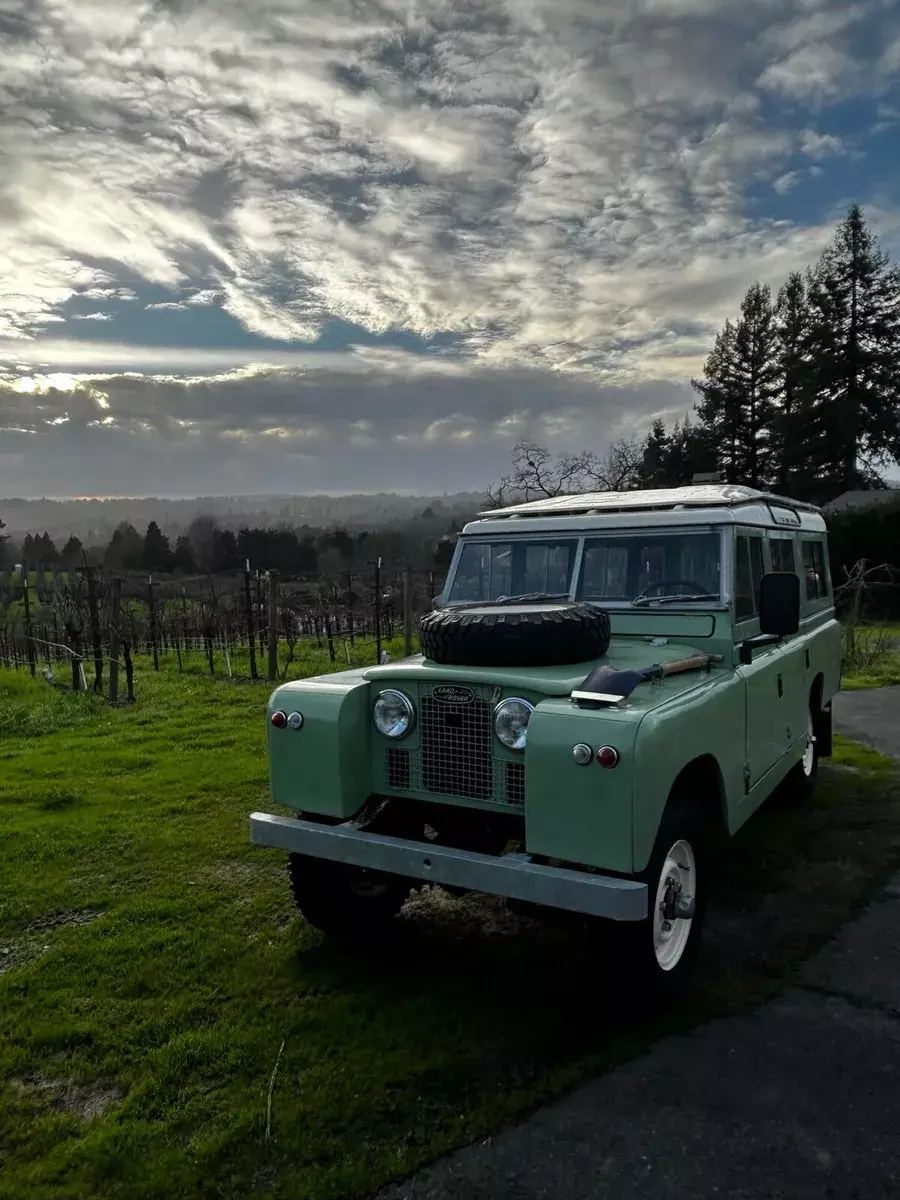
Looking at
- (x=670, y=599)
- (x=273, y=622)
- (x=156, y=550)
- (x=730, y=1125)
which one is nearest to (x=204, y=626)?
(x=273, y=622)

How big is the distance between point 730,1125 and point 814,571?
17.1 feet

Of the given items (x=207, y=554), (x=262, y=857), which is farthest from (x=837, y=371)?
(x=262, y=857)

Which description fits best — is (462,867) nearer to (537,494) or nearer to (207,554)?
(537,494)

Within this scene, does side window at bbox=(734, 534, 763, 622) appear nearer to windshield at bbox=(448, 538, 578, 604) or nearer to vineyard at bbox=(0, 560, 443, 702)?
windshield at bbox=(448, 538, 578, 604)

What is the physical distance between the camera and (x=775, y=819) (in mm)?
6484

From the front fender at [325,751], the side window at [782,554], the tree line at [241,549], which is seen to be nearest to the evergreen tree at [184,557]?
the tree line at [241,549]

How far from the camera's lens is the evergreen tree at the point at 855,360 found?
127ft

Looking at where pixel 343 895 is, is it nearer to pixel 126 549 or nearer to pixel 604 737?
pixel 604 737

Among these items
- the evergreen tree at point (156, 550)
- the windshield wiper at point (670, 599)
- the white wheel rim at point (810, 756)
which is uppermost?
the evergreen tree at point (156, 550)

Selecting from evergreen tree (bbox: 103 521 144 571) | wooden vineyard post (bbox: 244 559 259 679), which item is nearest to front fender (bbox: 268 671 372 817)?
wooden vineyard post (bbox: 244 559 259 679)

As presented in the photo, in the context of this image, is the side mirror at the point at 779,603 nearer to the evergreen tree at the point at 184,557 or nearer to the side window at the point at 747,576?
the side window at the point at 747,576

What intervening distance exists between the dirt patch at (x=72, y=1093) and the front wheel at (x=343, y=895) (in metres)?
1.23

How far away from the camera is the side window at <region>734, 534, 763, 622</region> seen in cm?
478

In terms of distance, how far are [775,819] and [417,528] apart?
1498 inches
